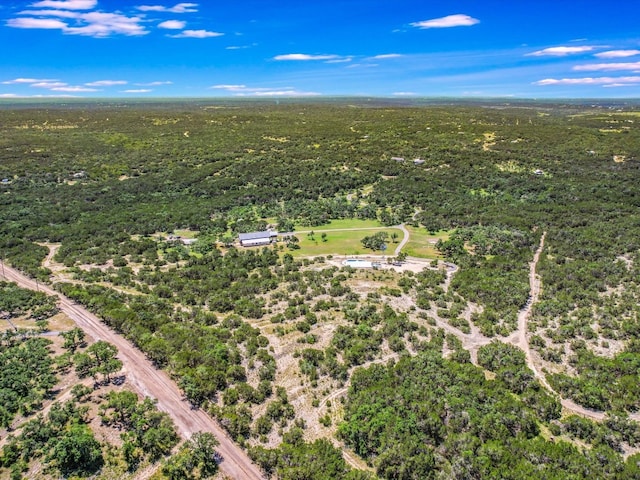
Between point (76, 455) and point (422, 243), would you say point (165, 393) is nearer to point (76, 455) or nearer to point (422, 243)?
point (76, 455)

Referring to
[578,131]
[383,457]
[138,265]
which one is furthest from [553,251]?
[578,131]

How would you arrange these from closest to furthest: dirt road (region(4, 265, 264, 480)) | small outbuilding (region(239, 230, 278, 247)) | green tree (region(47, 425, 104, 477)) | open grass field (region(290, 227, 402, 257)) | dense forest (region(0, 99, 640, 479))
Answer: green tree (region(47, 425, 104, 477))
dirt road (region(4, 265, 264, 480))
dense forest (region(0, 99, 640, 479))
open grass field (region(290, 227, 402, 257))
small outbuilding (region(239, 230, 278, 247))

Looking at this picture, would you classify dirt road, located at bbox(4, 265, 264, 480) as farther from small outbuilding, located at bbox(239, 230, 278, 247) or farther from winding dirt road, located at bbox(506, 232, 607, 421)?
small outbuilding, located at bbox(239, 230, 278, 247)

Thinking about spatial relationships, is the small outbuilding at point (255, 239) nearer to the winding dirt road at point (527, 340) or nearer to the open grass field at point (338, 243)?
the open grass field at point (338, 243)

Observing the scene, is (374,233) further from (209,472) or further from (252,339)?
(209,472)

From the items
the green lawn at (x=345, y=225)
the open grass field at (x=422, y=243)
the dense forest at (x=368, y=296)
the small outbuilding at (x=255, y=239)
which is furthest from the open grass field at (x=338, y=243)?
the small outbuilding at (x=255, y=239)

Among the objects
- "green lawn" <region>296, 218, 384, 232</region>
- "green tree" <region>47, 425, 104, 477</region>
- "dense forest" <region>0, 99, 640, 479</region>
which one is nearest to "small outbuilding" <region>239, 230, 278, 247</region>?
"dense forest" <region>0, 99, 640, 479</region>

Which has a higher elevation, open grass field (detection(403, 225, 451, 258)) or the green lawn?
open grass field (detection(403, 225, 451, 258))
